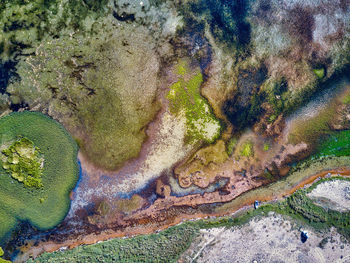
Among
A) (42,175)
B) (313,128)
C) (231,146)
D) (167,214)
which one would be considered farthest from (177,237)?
(313,128)

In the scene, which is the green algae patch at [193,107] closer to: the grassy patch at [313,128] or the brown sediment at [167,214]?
the brown sediment at [167,214]

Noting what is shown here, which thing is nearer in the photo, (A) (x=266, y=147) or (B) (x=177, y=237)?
(B) (x=177, y=237)

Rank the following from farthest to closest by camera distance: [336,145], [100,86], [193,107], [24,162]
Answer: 1. [336,145]
2. [193,107]
3. [100,86]
4. [24,162]

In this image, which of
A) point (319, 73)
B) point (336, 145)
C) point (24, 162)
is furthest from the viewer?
point (336, 145)

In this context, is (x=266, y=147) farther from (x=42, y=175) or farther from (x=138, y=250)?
(x=42, y=175)

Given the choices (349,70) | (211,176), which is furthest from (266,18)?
(211,176)

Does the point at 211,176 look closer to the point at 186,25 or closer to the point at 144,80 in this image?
the point at 144,80
